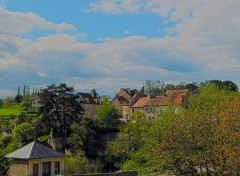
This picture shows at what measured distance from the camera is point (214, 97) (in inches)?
1329

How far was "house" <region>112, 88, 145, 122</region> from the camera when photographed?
80.6m

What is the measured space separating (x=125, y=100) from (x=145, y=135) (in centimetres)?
5549

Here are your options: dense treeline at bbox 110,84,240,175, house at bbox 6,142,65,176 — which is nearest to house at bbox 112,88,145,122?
house at bbox 6,142,65,176

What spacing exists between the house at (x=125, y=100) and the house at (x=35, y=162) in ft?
147

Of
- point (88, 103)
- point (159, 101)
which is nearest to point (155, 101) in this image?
point (159, 101)

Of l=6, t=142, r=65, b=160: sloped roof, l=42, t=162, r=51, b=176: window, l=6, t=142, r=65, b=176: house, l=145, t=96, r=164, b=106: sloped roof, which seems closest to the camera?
l=6, t=142, r=65, b=176: house

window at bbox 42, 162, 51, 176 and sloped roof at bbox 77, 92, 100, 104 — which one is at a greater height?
sloped roof at bbox 77, 92, 100, 104

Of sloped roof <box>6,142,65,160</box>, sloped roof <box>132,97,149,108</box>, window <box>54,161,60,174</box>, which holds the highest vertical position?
sloped roof <box>132,97,149,108</box>

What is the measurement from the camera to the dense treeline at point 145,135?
21.5 meters

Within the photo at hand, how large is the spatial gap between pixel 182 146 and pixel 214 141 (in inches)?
70.6

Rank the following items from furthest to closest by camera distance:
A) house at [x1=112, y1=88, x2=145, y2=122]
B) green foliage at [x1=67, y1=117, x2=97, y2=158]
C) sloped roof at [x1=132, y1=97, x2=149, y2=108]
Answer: house at [x1=112, y1=88, x2=145, y2=122] < sloped roof at [x1=132, y1=97, x2=149, y2=108] < green foliage at [x1=67, y1=117, x2=97, y2=158]

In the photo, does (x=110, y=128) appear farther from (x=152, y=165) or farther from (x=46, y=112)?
(x=152, y=165)

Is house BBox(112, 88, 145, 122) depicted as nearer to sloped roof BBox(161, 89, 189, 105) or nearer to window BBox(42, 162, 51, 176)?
sloped roof BBox(161, 89, 189, 105)

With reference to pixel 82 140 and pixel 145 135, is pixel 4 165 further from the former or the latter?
Answer: pixel 82 140
